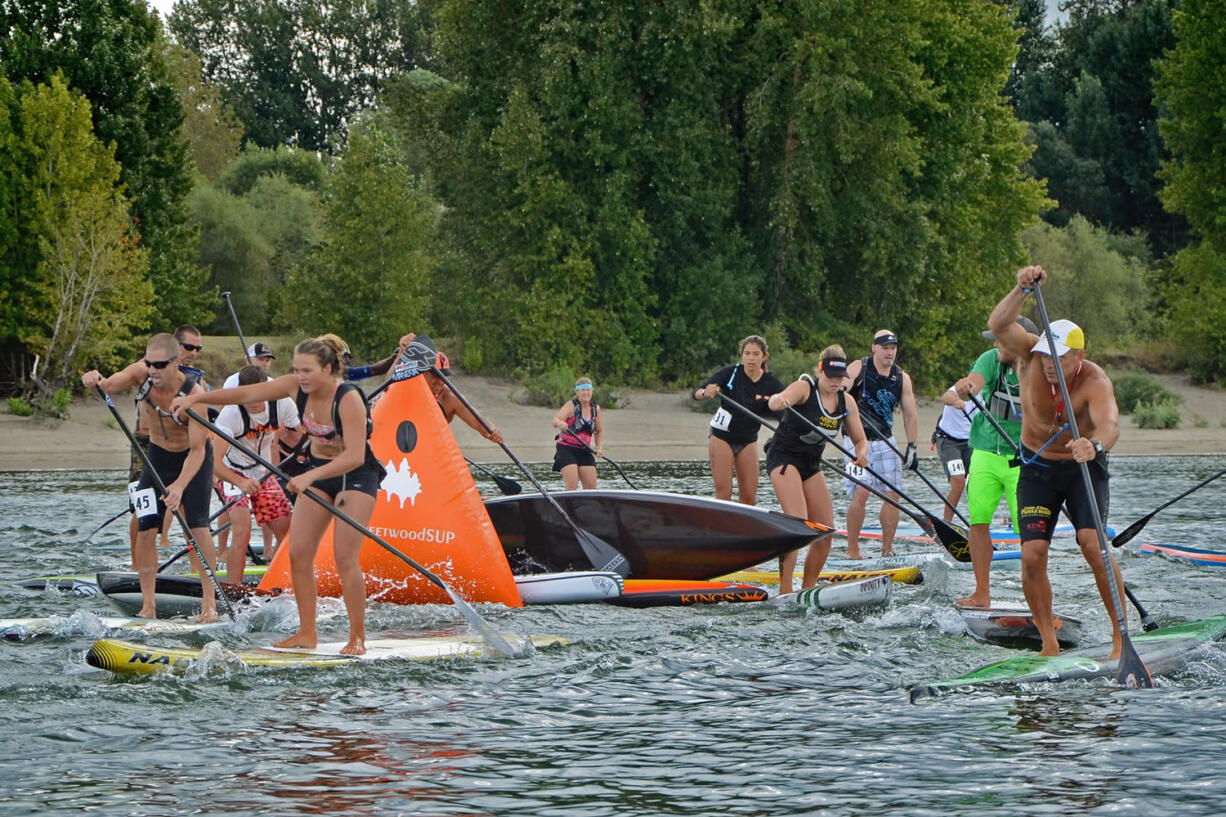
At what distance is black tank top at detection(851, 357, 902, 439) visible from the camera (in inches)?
524

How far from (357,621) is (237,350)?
86.1 feet

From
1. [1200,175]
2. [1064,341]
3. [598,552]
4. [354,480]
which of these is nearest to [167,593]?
[354,480]

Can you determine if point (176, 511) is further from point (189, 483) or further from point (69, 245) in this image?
point (69, 245)

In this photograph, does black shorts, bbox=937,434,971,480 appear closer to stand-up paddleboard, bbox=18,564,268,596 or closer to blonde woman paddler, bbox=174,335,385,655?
stand-up paddleboard, bbox=18,564,268,596

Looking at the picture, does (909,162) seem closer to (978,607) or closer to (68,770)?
(978,607)

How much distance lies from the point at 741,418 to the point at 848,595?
2.42 m

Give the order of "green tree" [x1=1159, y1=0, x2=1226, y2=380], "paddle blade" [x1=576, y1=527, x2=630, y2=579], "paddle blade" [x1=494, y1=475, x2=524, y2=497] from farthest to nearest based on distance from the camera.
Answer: "green tree" [x1=1159, y1=0, x2=1226, y2=380], "paddle blade" [x1=494, y1=475, x2=524, y2=497], "paddle blade" [x1=576, y1=527, x2=630, y2=579]

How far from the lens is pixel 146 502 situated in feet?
31.2

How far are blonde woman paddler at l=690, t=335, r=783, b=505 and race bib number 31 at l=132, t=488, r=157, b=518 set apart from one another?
4.51 m

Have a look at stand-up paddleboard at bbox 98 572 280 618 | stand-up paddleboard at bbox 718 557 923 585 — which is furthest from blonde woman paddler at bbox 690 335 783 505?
stand-up paddleboard at bbox 98 572 280 618

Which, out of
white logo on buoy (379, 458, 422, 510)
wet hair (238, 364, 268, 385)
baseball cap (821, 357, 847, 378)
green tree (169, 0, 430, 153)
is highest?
green tree (169, 0, 430, 153)

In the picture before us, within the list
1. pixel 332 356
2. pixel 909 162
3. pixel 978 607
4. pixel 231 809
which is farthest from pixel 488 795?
pixel 909 162

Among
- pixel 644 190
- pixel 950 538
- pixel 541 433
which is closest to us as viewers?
pixel 950 538

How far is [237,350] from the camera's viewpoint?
3362cm
